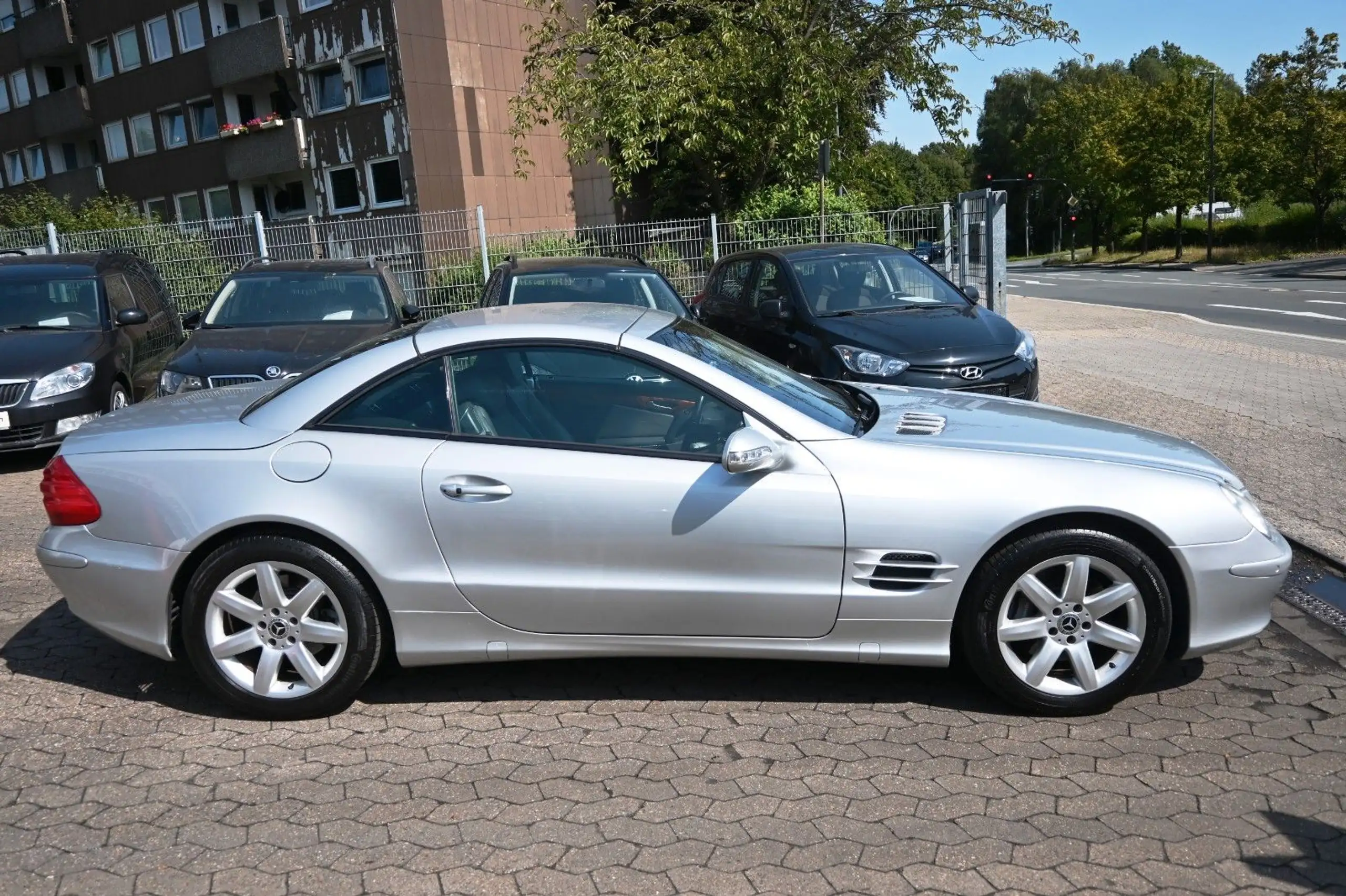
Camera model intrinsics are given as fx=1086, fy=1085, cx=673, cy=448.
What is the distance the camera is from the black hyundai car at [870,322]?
26.2 ft

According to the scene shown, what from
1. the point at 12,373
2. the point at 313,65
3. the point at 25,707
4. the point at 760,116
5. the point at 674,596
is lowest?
the point at 25,707

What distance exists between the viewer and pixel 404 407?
162 inches

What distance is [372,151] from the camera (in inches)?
1165

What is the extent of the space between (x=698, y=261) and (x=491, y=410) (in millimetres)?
11961

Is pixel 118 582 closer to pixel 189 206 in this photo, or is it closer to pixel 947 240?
pixel 947 240

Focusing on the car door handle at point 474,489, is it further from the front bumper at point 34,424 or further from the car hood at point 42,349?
the car hood at point 42,349

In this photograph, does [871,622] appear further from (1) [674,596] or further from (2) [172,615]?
(2) [172,615]

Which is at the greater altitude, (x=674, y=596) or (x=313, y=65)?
(x=313, y=65)

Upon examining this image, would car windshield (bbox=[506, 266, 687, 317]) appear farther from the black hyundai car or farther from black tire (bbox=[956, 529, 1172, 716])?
black tire (bbox=[956, 529, 1172, 716])

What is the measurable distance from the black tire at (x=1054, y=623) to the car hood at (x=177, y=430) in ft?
8.67

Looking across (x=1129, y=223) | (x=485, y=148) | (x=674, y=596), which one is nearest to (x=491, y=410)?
(x=674, y=596)

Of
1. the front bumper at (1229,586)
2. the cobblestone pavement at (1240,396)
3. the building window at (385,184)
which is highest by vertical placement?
the building window at (385,184)

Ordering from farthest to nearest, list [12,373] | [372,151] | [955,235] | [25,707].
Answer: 1. [372,151]
2. [955,235]
3. [12,373]
4. [25,707]

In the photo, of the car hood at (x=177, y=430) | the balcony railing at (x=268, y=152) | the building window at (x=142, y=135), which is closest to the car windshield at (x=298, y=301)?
the car hood at (x=177, y=430)
